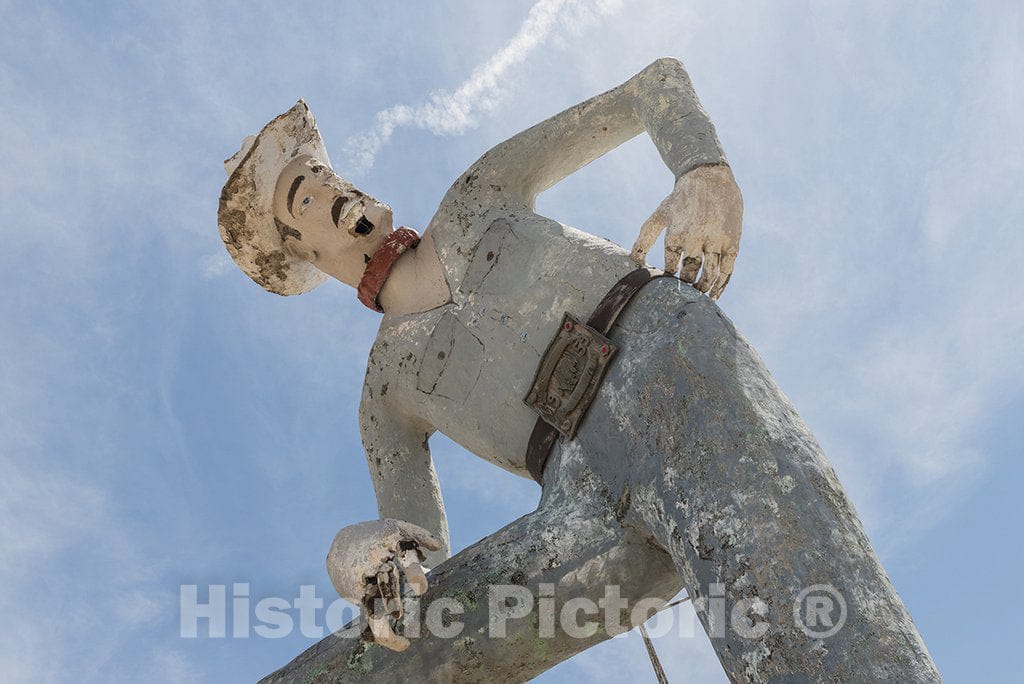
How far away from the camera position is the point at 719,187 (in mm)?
3055

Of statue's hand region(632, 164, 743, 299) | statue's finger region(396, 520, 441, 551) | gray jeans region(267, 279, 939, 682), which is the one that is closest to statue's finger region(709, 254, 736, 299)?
statue's hand region(632, 164, 743, 299)

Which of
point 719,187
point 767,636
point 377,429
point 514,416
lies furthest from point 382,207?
point 767,636

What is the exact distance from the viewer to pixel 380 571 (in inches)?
106

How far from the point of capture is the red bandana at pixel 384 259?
3799mm

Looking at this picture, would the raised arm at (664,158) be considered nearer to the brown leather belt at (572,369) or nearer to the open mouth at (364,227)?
the brown leather belt at (572,369)

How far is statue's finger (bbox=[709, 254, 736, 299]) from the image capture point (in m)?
3.04

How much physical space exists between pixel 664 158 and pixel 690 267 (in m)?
0.44

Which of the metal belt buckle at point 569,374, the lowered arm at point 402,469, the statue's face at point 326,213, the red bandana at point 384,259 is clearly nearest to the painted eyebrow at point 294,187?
the statue's face at point 326,213

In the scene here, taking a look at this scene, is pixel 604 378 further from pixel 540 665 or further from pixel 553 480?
pixel 540 665

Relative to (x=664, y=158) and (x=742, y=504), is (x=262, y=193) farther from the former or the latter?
(x=742, y=504)

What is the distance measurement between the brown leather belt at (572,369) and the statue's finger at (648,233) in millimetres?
57

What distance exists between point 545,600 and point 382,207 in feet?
5.60

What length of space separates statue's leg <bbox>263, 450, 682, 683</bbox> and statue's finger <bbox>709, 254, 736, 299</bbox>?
0.68 metres

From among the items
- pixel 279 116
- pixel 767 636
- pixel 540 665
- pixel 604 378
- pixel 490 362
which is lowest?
pixel 767 636
